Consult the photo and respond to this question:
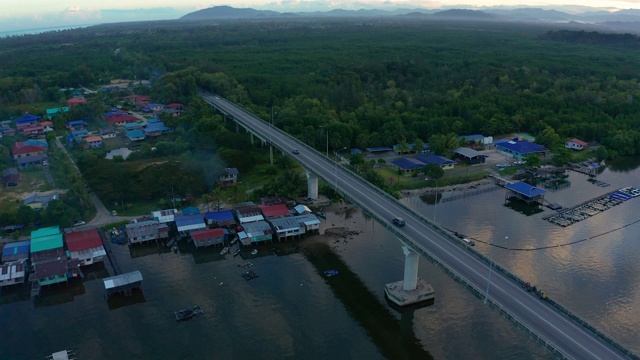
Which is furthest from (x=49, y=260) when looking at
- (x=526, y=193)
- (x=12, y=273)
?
(x=526, y=193)

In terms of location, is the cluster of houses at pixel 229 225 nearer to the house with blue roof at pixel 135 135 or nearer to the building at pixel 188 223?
the building at pixel 188 223

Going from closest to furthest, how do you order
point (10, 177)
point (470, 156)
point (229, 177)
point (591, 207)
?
point (591, 207)
point (10, 177)
point (229, 177)
point (470, 156)

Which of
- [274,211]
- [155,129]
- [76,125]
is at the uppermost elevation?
[155,129]

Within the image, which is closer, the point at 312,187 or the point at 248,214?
the point at 248,214

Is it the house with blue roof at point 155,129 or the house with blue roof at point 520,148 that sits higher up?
the house with blue roof at point 155,129

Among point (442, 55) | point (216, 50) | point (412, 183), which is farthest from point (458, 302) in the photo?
point (216, 50)

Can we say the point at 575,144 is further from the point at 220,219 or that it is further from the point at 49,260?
the point at 49,260

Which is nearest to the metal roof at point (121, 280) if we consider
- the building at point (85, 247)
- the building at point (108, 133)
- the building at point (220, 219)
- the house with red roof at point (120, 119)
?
the building at point (85, 247)
